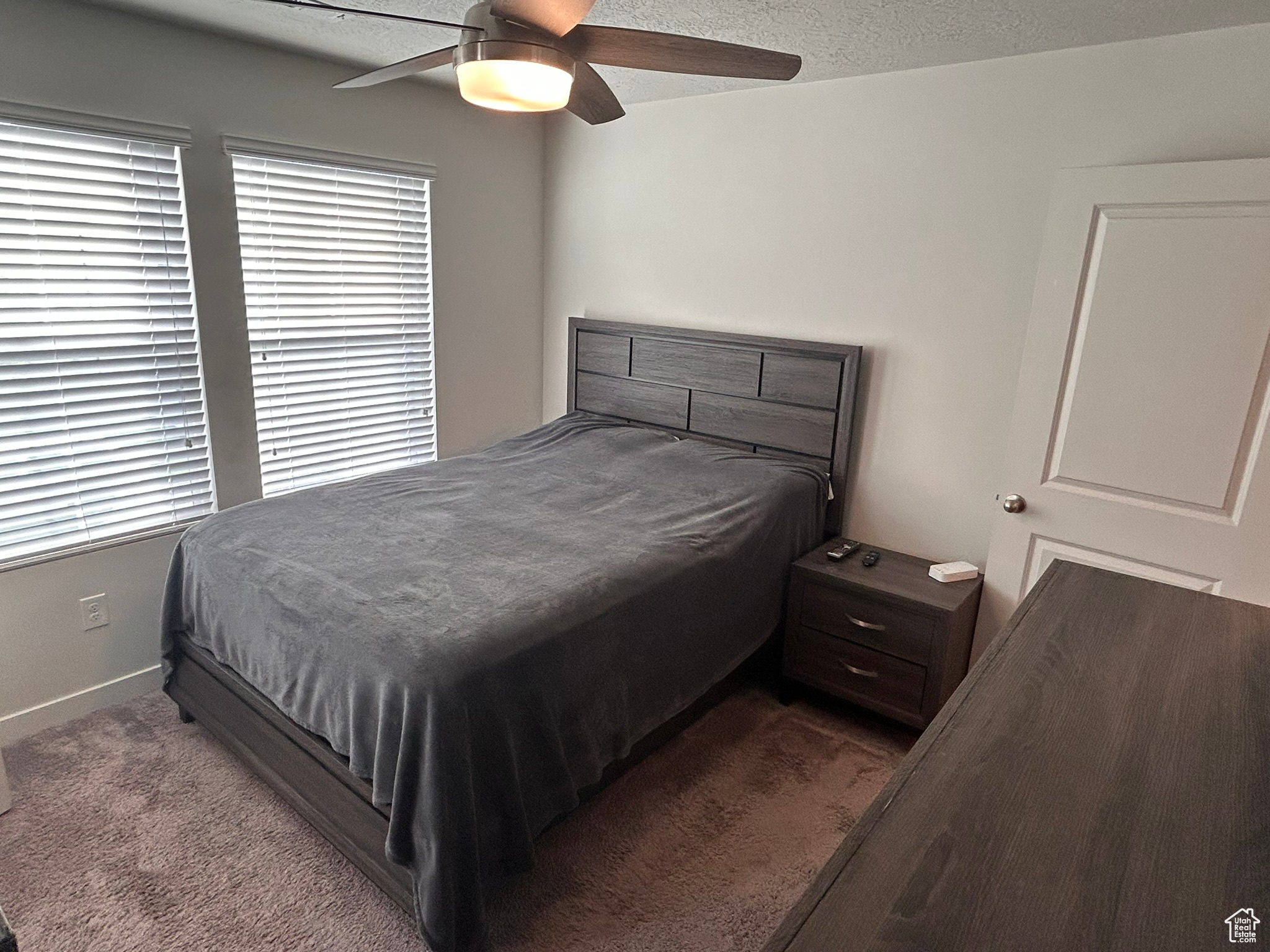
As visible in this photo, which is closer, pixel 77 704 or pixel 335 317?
pixel 77 704

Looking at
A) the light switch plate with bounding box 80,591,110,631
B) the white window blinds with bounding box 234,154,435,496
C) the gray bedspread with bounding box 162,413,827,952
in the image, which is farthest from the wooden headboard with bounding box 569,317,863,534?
the light switch plate with bounding box 80,591,110,631

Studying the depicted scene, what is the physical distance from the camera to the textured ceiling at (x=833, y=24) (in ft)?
6.84

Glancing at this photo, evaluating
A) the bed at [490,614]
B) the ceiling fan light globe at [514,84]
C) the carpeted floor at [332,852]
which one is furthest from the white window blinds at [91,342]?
the ceiling fan light globe at [514,84]

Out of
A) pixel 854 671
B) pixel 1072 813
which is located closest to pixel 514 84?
pixel 1072 813

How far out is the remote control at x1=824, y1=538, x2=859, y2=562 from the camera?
2.86 meters

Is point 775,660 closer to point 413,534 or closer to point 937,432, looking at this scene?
point 937,432

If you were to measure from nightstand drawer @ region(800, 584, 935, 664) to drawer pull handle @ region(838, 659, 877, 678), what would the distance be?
3.7 inches

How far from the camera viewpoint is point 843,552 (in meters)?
2.91

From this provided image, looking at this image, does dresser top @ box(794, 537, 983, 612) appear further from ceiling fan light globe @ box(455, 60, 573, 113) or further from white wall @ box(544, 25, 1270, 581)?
ceiling fan light globe @ box(455, 60, 573, 113)

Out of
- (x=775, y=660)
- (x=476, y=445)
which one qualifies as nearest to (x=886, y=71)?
(x=775, y=660)

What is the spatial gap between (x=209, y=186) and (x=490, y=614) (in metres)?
2.03

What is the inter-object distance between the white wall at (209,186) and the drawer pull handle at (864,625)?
7.18 feet

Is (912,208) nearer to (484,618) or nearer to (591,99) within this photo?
(591,99)

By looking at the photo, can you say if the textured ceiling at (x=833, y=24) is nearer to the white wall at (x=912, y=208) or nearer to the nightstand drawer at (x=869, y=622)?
the white wall at (x=912, y=208)
